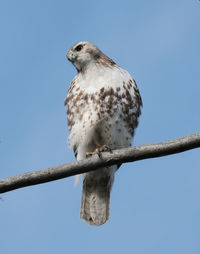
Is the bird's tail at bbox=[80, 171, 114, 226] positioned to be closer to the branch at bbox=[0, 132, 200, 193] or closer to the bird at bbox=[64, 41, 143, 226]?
the bird at bbox=[64, 41, 143, 226]

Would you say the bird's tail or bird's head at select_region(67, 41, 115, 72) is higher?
bird's head at select_region(67, 41, 115, 72)

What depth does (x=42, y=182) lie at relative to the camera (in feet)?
12.7

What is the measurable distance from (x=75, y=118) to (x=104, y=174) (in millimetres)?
905

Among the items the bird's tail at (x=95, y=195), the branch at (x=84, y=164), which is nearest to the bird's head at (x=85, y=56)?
the bird's tail at (x=95, y=195)

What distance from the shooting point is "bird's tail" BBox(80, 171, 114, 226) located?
613 centimetres

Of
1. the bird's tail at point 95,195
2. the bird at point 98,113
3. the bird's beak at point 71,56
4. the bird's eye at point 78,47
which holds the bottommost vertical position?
the bird's tail at point 95,195

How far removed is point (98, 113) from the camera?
5.51 meters

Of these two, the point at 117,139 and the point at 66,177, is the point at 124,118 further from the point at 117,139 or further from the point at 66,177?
the point at 66,177

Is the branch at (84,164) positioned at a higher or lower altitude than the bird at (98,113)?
lower

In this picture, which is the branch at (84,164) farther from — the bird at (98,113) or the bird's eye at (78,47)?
the bird's eye at (78,47)

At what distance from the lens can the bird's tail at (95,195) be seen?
6.13 metres

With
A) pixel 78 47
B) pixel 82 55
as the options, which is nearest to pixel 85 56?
pixel 82 55

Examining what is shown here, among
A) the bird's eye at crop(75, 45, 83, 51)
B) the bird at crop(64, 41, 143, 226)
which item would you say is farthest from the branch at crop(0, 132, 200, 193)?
the bird's eye at crop(75, 45, 83, 51)

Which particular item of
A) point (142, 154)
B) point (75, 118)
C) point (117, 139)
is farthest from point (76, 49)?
point (142, 154)
